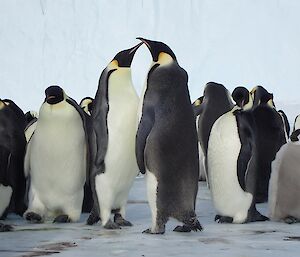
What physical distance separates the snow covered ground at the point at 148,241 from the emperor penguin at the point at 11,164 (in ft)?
0.63

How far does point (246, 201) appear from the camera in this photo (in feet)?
12.7

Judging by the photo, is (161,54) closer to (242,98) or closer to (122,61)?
(122,61)

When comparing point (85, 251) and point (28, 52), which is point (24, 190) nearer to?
point (85, 251)

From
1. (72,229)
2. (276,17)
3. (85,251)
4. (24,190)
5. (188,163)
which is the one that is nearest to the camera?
(85,251)

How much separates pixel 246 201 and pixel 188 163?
72cm

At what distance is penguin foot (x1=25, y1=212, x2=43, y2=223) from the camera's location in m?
3.91

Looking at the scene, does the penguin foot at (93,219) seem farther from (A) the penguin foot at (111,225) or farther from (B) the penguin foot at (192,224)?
(B) the penguin foot at (192,224)

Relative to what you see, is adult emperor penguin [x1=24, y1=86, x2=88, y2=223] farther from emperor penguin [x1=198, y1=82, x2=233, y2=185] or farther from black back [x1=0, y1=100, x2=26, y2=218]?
emperor penguin [x1=198, y1=82, x2=233, y2=185]

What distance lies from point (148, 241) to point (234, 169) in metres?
1.09

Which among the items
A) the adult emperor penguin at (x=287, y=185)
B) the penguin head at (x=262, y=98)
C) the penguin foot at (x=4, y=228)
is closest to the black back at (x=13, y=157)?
the penguin foot at (x=4, y=228)

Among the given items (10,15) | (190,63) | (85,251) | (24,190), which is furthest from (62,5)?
(85,251)

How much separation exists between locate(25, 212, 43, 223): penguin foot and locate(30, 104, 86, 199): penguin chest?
4.8 inches

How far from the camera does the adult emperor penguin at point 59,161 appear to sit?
3918mm

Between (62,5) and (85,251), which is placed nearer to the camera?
(85,251)
